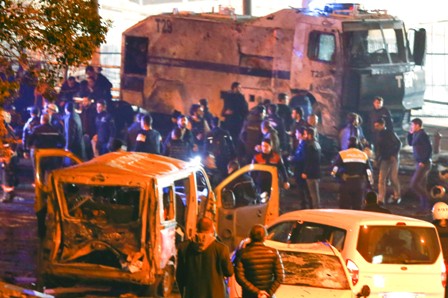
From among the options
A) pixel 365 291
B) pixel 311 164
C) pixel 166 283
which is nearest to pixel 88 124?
pixel 311 164

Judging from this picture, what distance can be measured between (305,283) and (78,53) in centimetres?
342

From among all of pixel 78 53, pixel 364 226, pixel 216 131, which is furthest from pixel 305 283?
pixel 216 131

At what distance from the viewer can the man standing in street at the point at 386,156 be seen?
24.3m

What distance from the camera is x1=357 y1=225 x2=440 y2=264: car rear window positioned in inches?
487

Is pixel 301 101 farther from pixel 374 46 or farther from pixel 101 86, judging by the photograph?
pixel 101 86

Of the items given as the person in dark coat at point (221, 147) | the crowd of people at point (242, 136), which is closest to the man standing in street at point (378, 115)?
the crowd of people at point (242, 136)

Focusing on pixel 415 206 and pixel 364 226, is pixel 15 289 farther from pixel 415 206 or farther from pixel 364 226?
pixel 415 206

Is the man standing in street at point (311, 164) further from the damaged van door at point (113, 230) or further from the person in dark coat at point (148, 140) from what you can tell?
the damaged van door at point (113, 230)

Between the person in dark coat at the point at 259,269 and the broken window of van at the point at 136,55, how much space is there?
17605mm

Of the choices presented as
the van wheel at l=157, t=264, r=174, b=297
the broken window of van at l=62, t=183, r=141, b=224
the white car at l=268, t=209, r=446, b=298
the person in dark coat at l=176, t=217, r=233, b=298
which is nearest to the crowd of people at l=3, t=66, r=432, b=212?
the broken window of van at l=62, t=183, r=141, b=224

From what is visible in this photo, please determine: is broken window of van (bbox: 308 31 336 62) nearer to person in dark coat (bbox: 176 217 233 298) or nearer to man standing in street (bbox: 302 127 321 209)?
man standing in street (bbox: 302 127 321 209)

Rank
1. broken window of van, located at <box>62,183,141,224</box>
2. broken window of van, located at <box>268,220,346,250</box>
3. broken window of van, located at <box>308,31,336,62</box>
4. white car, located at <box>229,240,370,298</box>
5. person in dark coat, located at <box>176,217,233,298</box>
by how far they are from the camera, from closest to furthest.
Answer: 1. person in dark coat, located at <box>176,217,233,298</box>
2. white car, located at <box>229,240,370,298</box>
3. broken window of van, located at <box>268,220,346,250</box>
4. broken window of van, located at <box>62,183,141,224</box>
5. broken window of van, located at <box>308,31,336,62</box>

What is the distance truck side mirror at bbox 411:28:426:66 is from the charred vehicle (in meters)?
0.02

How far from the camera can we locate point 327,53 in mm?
25953
